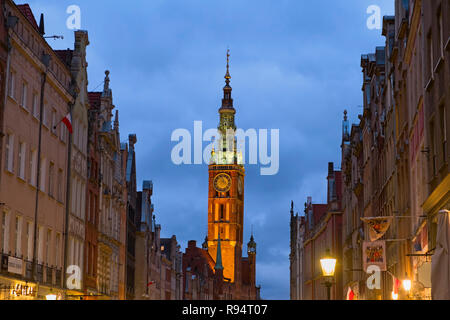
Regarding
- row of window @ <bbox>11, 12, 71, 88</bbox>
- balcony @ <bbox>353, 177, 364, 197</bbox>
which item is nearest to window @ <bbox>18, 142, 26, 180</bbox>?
row of window @ <bbox>11, 12, 71, 88</bbox>

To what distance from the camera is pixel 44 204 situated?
3900 centimetres

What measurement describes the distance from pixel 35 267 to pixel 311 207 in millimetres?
75781

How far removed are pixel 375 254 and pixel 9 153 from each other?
14.9m

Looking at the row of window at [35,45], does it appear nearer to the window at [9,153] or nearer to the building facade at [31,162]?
the building facade at [31,162]

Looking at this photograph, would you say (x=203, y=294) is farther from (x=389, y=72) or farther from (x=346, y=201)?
(x=389, y=72)

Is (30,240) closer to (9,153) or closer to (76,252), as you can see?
(9,153)

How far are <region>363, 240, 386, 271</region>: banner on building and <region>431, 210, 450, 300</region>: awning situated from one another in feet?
46.6

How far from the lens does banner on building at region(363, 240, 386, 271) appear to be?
31.8 meters

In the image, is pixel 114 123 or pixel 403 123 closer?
pixel 403 123

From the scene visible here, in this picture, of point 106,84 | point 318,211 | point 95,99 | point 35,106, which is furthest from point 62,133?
point 318,211

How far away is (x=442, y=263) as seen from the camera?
56.9ft

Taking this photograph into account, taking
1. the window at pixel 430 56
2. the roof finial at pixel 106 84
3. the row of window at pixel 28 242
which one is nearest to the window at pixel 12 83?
the row of window at pixel 28 242
